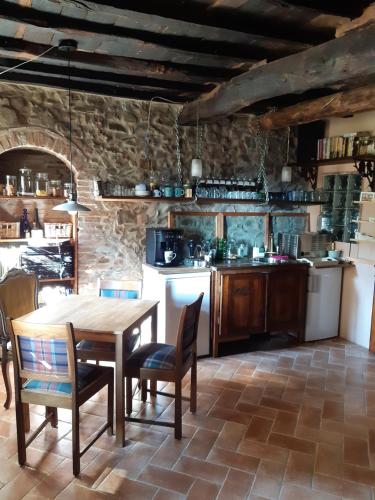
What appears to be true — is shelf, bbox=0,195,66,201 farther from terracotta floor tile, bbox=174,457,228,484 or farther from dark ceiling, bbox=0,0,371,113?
terracotta floor tile, bbox=174,457,228,484

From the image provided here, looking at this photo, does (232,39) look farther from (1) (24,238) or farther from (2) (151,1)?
(1) (24,238)

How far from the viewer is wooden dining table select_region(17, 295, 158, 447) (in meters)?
2.48

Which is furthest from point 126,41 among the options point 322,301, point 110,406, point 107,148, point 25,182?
point 322,301

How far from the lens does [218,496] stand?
2174 millimetres

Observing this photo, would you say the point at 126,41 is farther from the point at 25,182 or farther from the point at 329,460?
the point at 329,460

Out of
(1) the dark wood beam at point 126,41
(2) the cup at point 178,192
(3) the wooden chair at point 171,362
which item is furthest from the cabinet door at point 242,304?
(1) the dark wood beam at point 126,41

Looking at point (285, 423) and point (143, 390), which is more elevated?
point (143, 390)

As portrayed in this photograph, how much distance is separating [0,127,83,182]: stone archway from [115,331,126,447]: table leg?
2228 mm

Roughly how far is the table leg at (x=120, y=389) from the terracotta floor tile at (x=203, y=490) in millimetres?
586

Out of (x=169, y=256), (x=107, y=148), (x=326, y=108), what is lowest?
(x=169, y=256)

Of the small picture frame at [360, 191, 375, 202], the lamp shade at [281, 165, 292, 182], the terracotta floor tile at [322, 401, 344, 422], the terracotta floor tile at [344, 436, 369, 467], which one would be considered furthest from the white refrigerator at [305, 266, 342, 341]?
the terracotta floor tile at [344, 436, 369, 467]

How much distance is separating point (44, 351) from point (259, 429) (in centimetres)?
162

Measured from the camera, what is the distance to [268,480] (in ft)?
7.57

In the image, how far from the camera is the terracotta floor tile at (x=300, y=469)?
7.58 ft
